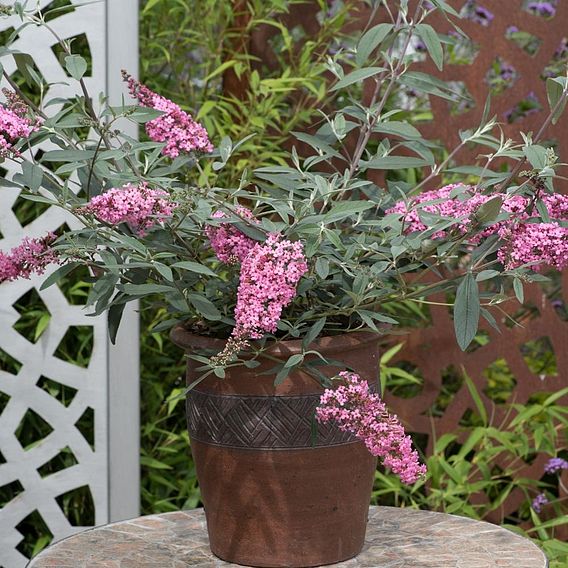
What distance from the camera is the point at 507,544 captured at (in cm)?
145

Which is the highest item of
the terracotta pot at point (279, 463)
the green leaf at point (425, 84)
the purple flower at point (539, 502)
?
the green leaf at point (425, 84)

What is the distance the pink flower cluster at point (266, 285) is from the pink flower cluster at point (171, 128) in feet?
0.81

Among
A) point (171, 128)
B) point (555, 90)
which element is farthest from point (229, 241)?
point (555, 90)

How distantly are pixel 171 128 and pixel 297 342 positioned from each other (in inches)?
12.3

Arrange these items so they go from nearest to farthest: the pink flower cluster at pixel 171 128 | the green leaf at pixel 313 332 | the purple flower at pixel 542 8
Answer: the green leaf at pixel 313 332 < the pink flower cluster at pixel 171 128 < the purple flower at pixel 542 8

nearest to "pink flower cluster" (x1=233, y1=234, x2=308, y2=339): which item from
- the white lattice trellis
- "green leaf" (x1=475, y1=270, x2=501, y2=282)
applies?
"green leaf" (x1=475, y1=270, x2=501, y2=282)

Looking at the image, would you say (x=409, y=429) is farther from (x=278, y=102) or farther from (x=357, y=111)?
(x=357, y=111)

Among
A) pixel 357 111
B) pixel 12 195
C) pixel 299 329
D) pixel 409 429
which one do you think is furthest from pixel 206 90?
pixel 299 329

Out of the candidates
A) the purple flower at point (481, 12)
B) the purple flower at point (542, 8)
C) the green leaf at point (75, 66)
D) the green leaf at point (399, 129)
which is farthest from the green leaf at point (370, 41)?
the purple flower at point (542, 8)

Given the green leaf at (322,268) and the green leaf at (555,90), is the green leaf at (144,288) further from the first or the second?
the green leaf at (555,90)

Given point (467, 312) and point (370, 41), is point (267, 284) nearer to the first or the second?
point (467, 312)

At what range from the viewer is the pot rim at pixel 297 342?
1.29m

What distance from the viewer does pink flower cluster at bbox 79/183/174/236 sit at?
1.18m

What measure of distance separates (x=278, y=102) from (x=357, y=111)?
0.98m
